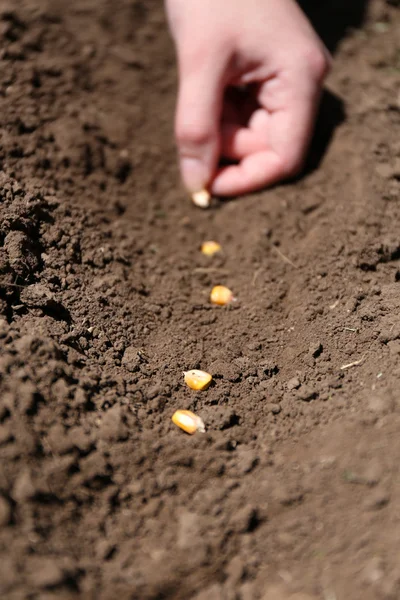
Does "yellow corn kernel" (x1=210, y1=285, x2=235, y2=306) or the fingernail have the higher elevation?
the fingernail

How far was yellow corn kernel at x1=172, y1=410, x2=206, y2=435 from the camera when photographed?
179 centimetres

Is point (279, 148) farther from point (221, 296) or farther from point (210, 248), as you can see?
point (221, 296)

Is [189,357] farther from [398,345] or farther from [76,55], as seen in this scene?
[76,55]

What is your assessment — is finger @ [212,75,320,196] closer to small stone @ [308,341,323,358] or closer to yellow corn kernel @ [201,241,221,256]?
yellow corn kernel @ [201,241,221,256]

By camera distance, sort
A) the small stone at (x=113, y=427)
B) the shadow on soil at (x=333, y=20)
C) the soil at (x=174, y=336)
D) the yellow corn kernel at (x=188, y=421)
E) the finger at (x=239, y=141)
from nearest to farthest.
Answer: the soil at (x=174, y=336) → the small stone at (x=113, y=427) → the yellow corn kernel at (x=188, y=421) → the finger at (x=239, y=141) → the shadow on soil at (x=333, y=20)

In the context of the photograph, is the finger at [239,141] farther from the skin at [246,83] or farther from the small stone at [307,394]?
the small stone at [307,394]

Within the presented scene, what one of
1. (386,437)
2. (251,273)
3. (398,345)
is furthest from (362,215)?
(386,437)

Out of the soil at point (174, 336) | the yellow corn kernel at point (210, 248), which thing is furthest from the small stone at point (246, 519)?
the yellow corn kernel at point (210, 248)

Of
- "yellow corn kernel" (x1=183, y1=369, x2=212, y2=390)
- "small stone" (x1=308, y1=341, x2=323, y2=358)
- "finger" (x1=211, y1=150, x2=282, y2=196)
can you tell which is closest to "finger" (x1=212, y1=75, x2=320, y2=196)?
"finger" (x1=211, y1=150, x2=282, y2=196)

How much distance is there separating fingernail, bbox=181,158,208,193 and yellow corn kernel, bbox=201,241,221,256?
315mm

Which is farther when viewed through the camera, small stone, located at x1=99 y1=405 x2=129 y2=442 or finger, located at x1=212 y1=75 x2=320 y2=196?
finger, located at x1=212 y1=75 x2=320 y2=196

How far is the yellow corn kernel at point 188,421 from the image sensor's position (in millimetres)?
1787

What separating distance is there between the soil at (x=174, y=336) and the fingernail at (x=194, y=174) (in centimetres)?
12

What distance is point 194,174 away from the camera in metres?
2.72
